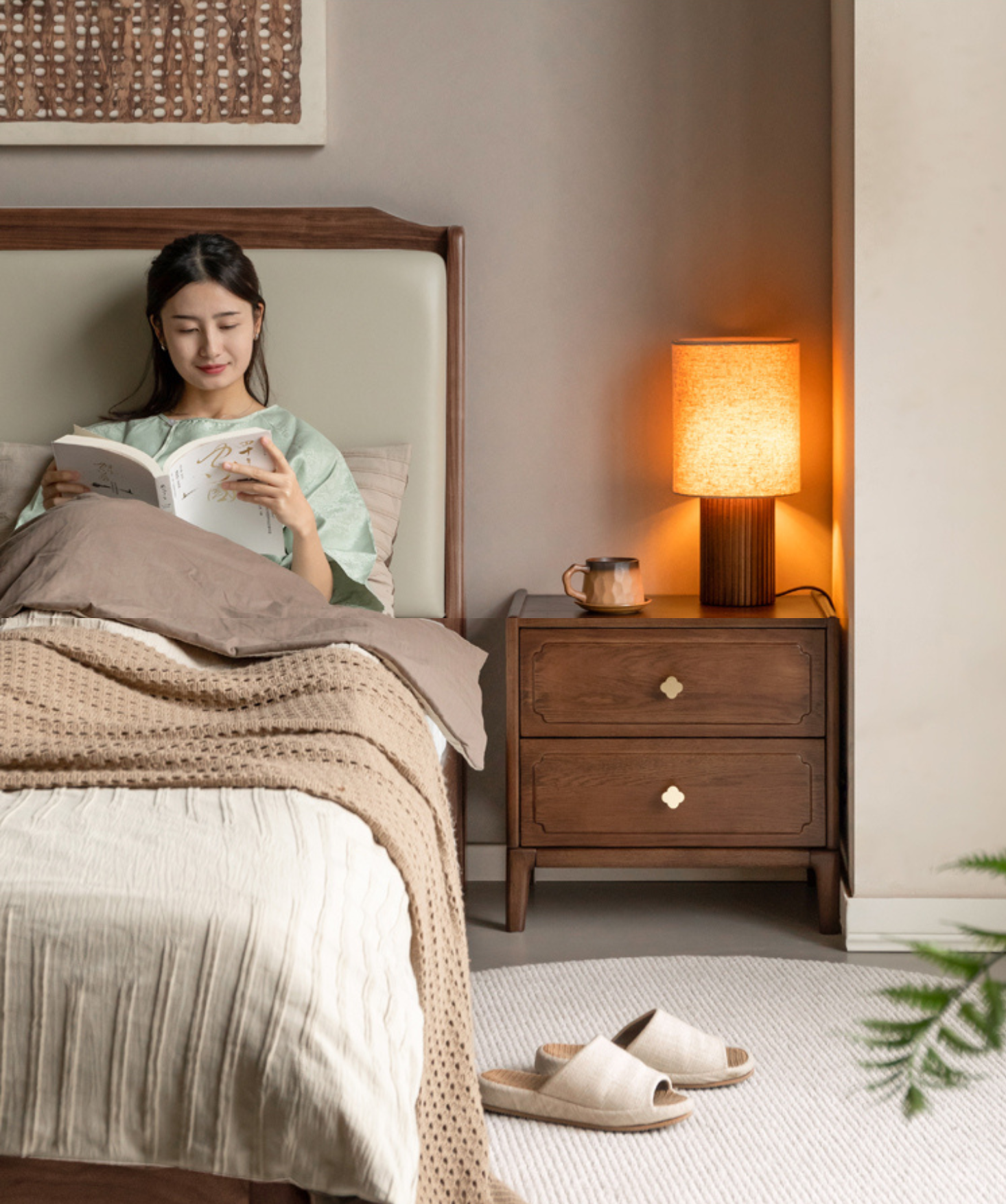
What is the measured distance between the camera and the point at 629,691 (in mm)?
2295

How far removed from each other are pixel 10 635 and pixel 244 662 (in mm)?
347

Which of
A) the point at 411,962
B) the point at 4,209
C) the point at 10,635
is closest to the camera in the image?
the point at 411,962

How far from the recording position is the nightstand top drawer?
2271 millimetres

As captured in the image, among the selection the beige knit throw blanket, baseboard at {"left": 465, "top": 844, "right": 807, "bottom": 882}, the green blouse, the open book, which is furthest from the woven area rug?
the open book

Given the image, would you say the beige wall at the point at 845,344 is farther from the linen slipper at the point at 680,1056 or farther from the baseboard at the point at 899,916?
the linen slipper at the point at 680,1056

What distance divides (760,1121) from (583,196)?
178 cm

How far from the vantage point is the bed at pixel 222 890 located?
88 cm

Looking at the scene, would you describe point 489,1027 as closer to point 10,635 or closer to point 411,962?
point 411,962

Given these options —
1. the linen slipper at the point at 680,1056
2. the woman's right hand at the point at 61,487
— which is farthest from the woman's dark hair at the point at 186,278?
the linen slipper at the point at 680,1056

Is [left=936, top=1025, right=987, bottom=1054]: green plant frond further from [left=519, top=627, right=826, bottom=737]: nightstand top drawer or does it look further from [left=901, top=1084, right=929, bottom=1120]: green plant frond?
[left=519, top=627, right=826, bottom=737]: nightstand top drawer

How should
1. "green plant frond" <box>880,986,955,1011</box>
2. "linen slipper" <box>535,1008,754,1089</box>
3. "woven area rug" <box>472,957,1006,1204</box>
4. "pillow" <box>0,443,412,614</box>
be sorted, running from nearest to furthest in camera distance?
"green plant frond" <box>880,986,955,1011</box> < "woven area rug" <box>472,957,1006,1204</box> < "linen slipper" <box>535,1008,754,1089</box> < "pillow" <box>0,443,412,614</box>

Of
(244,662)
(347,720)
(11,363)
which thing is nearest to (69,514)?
(244,662)

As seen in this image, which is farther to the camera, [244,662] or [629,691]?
[629,691]

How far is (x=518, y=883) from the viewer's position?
7.64ft
